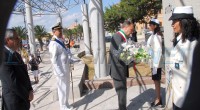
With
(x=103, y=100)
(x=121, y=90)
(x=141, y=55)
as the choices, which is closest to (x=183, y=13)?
(x=141, y=55)

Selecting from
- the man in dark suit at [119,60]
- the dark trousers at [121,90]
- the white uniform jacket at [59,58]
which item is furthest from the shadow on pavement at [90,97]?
the man in dark suit at [119,60]

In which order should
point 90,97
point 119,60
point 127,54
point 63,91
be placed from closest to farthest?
1. point 127,54
2. point 119,60
3. point 63,91
4. point 90,97

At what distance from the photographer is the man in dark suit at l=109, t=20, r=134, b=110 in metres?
5.44

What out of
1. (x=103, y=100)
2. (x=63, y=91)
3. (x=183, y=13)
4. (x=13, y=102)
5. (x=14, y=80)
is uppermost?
(x=183, y=13)

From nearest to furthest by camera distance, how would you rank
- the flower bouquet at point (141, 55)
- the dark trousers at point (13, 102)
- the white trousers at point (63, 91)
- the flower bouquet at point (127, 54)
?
the dark trousers at point (13, 102)
the flower bouquet at point (127, 54)
the flower bouquet at point (141, 55)
the white trousers at point (63, 91)

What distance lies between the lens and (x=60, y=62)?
6320 millimetres

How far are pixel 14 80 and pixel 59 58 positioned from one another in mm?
2394

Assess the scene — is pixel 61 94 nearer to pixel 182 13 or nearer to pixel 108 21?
pixel 182 13

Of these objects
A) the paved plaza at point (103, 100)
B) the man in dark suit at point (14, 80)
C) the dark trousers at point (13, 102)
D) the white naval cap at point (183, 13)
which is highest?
the white naval cap at point (183, 13)

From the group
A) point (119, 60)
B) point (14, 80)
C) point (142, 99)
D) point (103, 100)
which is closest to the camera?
point (14, 80)

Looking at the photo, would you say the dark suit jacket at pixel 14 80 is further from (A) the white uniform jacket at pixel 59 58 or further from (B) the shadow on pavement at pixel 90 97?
(B) the shadow on pavement at pixel 90 97

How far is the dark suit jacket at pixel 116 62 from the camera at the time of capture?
17.9 ft

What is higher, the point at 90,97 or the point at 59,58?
the point at 59,58

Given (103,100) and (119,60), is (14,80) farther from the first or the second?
(103,100)
